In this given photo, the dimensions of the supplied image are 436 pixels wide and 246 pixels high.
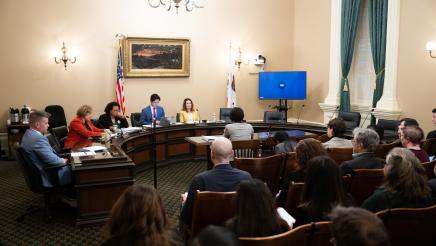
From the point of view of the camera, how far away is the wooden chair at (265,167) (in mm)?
3900

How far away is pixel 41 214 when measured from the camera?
4.42m

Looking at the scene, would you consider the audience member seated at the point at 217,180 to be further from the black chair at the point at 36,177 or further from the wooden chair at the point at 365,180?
the black chair at the point at 36,177

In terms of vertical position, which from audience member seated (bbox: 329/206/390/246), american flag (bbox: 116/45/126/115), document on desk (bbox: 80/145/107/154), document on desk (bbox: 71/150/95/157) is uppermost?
american flag (bbox: 116/45/126/115)

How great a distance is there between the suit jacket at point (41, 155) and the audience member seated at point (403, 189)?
3.11 m

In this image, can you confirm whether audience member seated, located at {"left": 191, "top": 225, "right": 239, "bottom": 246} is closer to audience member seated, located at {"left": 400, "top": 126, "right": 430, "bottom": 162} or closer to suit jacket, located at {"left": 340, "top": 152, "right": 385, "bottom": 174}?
suit jacket, located at {"left": 340, "top": 152, "right": 385, "bottom": 174}

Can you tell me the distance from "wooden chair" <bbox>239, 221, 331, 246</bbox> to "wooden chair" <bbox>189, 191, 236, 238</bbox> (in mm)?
686

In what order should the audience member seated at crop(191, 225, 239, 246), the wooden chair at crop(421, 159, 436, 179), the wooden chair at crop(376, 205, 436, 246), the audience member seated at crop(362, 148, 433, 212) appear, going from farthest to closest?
the wooden chair at crop(421, 159, 436, 179) → the audience member seated at crop(362, 148, 433, 212) → the wooden chair at crop(376, 205, 436, 246) → the audience member seated at crop(191, 225, 239, 246)

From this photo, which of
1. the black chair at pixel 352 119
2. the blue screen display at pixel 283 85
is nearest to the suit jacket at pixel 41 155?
the black chair at pixel 352 119

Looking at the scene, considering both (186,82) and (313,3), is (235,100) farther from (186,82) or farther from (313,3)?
(313,3)

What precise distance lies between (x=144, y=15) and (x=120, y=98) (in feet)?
6.16

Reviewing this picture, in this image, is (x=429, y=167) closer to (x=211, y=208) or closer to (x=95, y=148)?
(x=211, y=208)

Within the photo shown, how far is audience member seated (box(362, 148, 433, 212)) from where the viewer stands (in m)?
2.35

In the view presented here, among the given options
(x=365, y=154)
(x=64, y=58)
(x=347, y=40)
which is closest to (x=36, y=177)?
(x=365, y=154)

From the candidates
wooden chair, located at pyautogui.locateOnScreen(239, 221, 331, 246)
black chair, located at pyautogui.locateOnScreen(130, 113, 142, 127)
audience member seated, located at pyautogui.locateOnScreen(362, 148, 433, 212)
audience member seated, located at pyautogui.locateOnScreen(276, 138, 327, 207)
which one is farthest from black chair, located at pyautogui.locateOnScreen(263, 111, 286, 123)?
wooden chair, located at pyautogui.locateOnScreen(239, 221, 331, 246)
